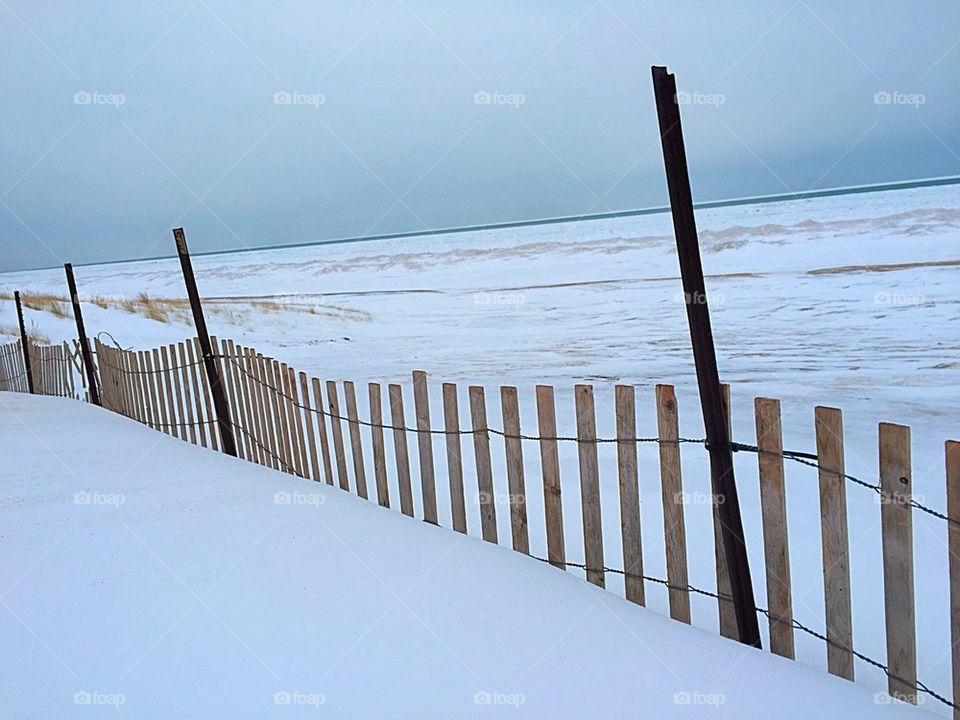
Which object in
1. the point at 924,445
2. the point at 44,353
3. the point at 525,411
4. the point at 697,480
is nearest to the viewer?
the point at 697,480

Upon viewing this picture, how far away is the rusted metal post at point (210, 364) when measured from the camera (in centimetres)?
603

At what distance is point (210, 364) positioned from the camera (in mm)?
6223

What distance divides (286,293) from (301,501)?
24.5m

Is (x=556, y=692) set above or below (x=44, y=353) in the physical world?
below

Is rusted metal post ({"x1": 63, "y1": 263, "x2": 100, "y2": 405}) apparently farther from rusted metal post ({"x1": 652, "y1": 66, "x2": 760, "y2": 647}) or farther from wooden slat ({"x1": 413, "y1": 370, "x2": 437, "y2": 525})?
rusted metal post ({"x1": 652, "y1": 66, "x2": 760, "y2": 647})

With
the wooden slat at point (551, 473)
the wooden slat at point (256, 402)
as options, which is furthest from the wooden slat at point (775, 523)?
the wooden slat at point (256, 402)

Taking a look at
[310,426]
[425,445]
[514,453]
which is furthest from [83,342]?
[514,453]

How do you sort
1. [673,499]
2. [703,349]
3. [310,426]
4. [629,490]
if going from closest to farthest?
[703,349]
[673,499]
[629,490]
[310,426]

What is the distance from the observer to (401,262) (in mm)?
38312

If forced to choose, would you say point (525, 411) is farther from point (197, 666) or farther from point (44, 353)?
point (44, 353)

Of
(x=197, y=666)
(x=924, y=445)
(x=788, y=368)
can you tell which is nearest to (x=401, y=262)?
(x=788, y=368)

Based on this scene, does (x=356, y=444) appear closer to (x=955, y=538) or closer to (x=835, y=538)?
(x=835, y=538)

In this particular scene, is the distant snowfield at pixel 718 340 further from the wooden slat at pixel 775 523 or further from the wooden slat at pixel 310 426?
the wooden slat at pixel 310 426

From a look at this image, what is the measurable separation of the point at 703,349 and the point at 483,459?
1.42m
